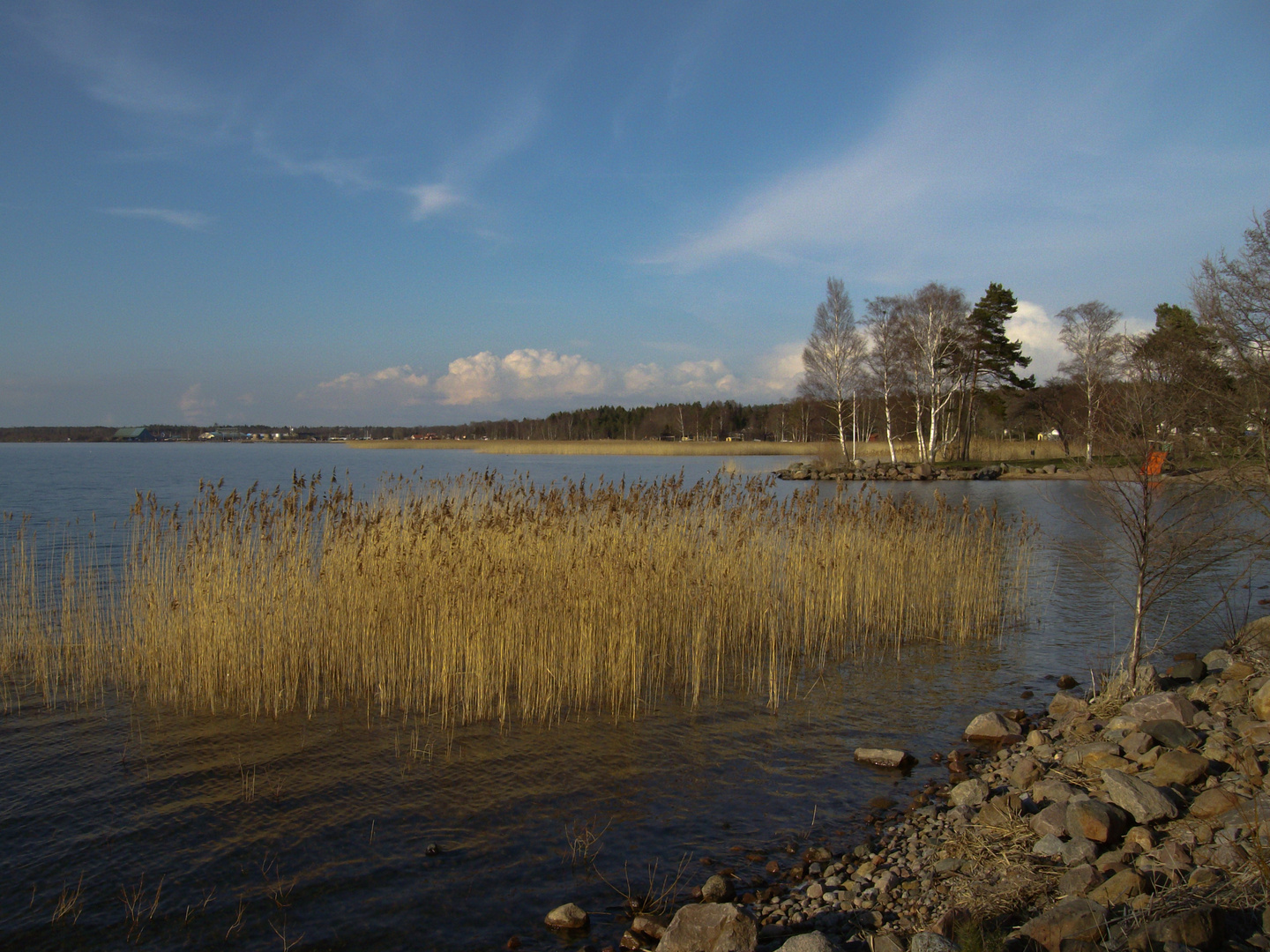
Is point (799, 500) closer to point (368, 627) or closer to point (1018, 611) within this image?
point (1018, 611)

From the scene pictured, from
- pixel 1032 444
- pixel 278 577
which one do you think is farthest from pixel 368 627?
pixel 1032 444

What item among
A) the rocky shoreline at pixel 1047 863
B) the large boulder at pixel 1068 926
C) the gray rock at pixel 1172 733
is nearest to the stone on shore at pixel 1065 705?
the rocky shoreline at pixel 1047 863

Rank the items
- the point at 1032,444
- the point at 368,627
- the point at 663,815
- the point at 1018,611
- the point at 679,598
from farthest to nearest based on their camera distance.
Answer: the point at 1032,444 < the point at 1018,611 < the point at 679,598 < the point at 368,627 < the point at 663,815

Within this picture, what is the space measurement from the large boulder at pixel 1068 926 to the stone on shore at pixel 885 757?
272 centimetres

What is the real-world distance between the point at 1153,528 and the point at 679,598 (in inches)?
187

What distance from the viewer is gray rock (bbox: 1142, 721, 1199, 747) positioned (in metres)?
5.12

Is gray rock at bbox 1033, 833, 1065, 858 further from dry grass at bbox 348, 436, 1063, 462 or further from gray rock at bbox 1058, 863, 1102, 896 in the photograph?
dry grass at bbox 348, 436, 1063, 462

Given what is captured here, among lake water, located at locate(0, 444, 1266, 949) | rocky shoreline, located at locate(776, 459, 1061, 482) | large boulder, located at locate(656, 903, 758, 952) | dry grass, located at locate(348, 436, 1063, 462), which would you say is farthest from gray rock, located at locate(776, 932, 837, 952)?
dry grass, located at locate(348, 436, 1063, 462)

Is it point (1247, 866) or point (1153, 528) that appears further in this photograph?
point (1153, 528)

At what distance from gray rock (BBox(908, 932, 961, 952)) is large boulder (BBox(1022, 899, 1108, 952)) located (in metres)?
0.31

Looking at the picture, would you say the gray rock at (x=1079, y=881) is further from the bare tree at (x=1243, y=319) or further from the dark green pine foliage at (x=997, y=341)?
the dark green pine foliage at (x=997, y=341)

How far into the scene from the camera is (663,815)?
5.18 metres

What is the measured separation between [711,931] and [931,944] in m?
0.99

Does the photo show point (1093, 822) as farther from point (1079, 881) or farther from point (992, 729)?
point (992, 729)
